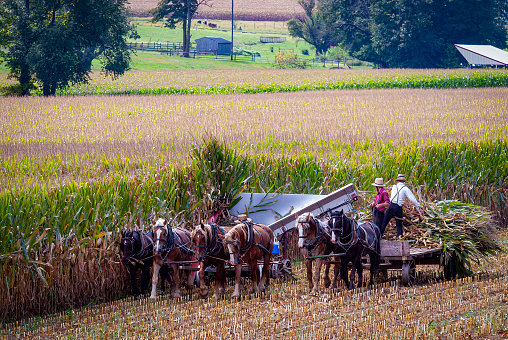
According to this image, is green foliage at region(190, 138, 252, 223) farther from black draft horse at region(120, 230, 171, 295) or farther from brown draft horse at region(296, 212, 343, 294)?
brown draft horse at region(296, 212, 343, 294)

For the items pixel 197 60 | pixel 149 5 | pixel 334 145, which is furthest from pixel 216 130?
pixel 149 5

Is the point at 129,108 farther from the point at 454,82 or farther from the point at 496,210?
the point at 454,82

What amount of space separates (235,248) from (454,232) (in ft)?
13.9

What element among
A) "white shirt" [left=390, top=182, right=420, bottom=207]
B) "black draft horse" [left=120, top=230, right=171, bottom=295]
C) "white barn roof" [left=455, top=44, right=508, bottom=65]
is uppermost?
"white barn roof" [left=455, top=44, right=508, bottom=65]

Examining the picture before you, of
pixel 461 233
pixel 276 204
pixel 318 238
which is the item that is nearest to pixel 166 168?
pixel 276 204

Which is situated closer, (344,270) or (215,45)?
(344,270)

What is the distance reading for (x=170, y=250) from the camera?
9984 millimetres

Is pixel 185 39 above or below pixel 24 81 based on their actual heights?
above

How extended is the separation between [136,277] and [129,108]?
2356 centimetres

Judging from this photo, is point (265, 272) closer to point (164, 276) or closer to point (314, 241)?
point (314, 241)

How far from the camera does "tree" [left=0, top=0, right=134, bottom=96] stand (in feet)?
147

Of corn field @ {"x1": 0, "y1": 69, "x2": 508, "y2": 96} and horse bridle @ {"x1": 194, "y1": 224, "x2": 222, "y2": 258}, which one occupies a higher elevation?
corn field @ {"x1": 0, "y1": 69, "x2": 508, "y2": 96}

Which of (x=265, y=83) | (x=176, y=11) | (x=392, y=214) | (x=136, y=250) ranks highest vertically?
(x=176, y=11)

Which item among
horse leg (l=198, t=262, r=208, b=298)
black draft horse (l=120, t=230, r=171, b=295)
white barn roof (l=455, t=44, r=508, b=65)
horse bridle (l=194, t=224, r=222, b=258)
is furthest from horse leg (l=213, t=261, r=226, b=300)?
white barn roof (l=455, t=44, r=508, b=65)
